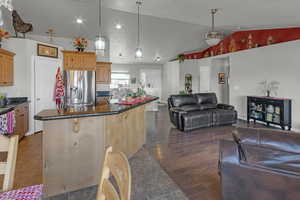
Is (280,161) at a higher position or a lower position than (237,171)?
higher

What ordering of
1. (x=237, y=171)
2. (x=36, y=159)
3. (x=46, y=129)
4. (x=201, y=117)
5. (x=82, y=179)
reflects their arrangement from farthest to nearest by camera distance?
(x=201, y=117) → (x=36, y=159) → (x=82, y=179) → (x=46, y=129) → (x=237, y=171)

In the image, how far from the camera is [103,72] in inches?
228

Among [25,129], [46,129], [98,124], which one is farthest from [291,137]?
[25,129]

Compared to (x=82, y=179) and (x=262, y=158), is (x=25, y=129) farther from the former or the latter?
(x=262, y=158)

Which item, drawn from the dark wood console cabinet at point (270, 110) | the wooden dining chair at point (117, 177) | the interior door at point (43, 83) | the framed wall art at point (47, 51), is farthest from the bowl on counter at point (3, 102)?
the dark wood console cabinet at point (270, 110)

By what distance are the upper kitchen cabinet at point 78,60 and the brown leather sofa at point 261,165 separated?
4290 millimetres

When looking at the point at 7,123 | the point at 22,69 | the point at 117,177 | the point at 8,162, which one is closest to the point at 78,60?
the point at 22,69

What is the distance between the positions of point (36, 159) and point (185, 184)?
252 cm

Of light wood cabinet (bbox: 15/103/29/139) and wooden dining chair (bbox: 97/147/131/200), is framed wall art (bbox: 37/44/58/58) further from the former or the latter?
wooden dining chair (bbox: 97/147/131/200)

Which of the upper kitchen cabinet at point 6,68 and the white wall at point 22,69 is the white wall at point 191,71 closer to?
the white wall at point 22,69

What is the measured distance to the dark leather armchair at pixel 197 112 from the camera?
15.3 ft

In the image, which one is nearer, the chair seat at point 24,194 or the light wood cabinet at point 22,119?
the chair seat at point 24,194

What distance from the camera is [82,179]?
2100 millimetres

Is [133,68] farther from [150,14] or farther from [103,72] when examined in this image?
[150,14]
